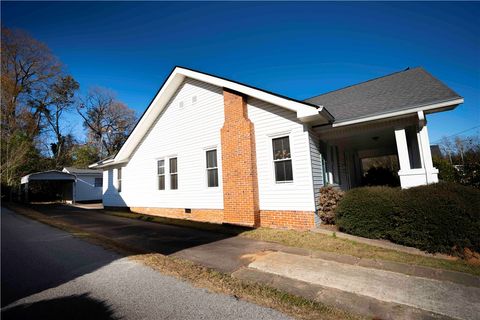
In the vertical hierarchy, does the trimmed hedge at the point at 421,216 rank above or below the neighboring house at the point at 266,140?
below

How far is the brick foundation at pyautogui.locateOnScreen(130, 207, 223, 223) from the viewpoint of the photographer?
1046 cm

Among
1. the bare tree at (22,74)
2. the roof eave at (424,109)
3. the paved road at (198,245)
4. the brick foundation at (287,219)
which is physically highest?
the bare tree at (22,74)

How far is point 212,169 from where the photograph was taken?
10.8 m

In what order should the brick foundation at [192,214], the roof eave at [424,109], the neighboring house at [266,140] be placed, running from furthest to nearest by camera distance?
the brick foundation at [192,214], the neighboring house at [266,140], the roof eave at [424,109]

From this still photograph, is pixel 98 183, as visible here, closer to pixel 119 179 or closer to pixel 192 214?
pixel 119 179

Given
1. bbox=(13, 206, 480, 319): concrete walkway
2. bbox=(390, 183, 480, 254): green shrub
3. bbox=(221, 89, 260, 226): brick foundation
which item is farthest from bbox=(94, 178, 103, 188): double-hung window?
bbox=(390, 183, 480, 254): green shrub

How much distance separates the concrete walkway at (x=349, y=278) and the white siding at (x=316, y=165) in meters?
2.73

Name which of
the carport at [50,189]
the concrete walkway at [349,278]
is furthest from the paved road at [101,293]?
the carport at [50,189]

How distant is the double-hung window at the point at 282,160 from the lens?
8.75 metres

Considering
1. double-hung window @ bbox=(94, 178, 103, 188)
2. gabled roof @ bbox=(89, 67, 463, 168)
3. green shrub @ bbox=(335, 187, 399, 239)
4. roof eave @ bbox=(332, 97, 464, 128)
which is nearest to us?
green shrub @ bbox=(335, 187, 399, 239)

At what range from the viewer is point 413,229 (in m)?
5.84

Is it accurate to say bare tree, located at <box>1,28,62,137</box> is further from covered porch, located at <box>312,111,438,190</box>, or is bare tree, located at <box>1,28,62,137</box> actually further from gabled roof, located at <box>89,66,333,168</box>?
covered porch, located at <box>312,111,438,190</box>

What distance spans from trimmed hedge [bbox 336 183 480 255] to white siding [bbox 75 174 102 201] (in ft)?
95.1

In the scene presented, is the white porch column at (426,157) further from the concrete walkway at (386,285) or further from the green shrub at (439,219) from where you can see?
the concrete walkway at (386,285)
